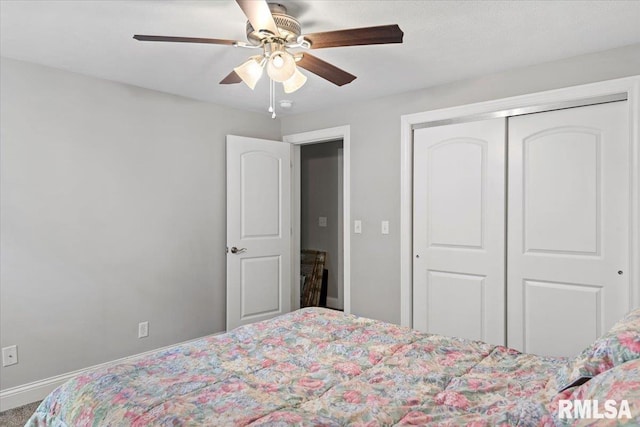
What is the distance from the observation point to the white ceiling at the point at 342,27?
2.10m

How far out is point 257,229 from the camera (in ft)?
13.6

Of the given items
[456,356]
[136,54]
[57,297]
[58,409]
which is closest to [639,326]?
[456,356]

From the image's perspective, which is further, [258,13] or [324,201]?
[324,201]

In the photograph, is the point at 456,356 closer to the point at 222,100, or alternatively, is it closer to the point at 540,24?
the point at 540,24

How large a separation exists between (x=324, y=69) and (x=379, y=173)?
1.61m

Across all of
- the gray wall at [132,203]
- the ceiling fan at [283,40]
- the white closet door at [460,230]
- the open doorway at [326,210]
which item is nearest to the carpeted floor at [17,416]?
the gray wall at [132,203]

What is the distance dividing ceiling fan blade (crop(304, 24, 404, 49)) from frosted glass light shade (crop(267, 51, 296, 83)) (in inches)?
5.2

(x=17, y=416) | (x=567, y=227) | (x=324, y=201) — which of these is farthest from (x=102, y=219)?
(x=567, y=227)

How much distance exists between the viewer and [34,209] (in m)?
2.86

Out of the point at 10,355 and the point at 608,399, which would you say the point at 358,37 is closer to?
the point at 608,399

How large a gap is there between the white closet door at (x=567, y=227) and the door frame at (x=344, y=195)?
1.43 m

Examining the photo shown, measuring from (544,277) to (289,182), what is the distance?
2.56 m

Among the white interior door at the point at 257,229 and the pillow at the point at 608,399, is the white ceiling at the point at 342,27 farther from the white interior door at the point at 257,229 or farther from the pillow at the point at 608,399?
the pillow at the point at 608,399

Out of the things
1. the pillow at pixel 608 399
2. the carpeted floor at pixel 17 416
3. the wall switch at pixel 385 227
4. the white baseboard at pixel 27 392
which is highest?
the wall switch at pixel 385 227
